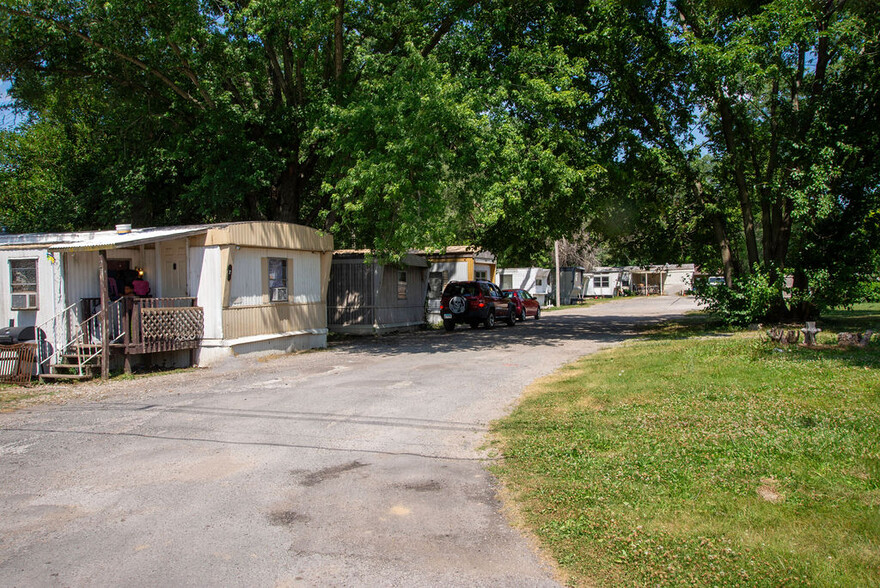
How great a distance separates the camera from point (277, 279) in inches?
658

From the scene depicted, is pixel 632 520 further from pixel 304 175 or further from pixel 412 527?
pixel 304 175

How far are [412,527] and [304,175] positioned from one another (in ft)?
57.7

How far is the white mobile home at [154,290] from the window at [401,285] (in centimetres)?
697

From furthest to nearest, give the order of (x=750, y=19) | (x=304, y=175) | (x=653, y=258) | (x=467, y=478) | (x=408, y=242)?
(x=653, y=258), (x=304, y=175), (x=750, y=19), (x=408, y=242), (x=467, y=478)

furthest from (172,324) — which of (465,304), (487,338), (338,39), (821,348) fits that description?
(821,348)

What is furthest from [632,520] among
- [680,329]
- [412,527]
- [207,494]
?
[680,329]

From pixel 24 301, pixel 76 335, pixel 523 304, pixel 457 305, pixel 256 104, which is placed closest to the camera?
pixel 76 335

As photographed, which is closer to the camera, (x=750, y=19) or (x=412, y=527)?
(x=412, y=527)

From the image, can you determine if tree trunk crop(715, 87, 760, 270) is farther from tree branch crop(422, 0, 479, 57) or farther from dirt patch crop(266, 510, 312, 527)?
dirt patch crop(266, 510, 312, 527)

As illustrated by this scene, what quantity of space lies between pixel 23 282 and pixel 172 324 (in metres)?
3.58

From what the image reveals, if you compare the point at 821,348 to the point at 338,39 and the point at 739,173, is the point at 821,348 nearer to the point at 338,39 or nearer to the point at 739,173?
the point at 739,173

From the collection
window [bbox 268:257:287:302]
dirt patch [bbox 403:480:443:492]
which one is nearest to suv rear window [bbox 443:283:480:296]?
window [bbox 268:257:287:302]

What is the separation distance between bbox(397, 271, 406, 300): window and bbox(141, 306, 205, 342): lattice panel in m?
9.60

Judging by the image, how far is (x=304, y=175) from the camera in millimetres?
20875
